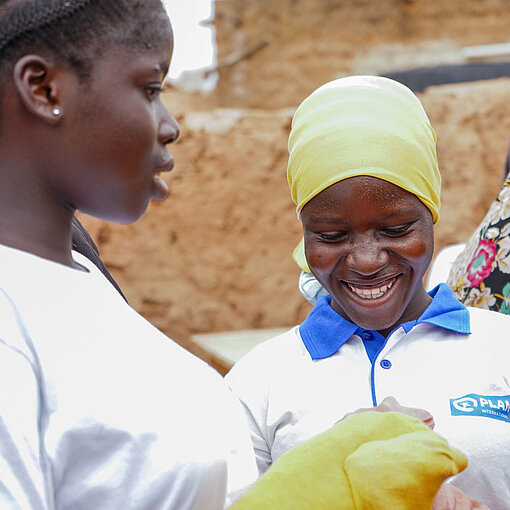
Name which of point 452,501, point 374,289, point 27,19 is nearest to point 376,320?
point 374,289

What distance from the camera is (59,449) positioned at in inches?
29.2

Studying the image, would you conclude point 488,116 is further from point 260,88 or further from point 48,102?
point 260,88

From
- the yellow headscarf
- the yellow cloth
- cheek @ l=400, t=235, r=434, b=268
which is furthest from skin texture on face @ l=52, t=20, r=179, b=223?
cheek @ l=400, t=235, r=434, b=268

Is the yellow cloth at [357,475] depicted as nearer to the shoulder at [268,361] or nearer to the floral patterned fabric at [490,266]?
the shoulder at [268,361]

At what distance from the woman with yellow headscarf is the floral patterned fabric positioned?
33cm

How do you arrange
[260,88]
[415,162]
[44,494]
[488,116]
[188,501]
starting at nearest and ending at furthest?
[44,494] < [188,501] < [415,162] < [488,116] < [260,88]

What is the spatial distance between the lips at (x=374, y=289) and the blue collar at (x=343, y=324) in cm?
10

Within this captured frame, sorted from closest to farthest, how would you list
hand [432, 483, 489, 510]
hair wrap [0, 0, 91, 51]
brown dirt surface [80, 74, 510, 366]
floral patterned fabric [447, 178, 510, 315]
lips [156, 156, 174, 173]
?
hair wrap [0, 0, 91, 51] → lips [156, 156, 174, 173] → hand [432, 483, 489, 510] → floral patterned fabric [447, 178, 510, 315] → brown dirt surface [80, 74, 510, 366]

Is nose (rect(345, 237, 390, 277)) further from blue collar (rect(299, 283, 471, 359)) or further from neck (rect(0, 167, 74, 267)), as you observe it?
neck (rect(0, 167, 74, 267))

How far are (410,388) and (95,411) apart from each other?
32.3 inches

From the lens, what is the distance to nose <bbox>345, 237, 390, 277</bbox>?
1.39m

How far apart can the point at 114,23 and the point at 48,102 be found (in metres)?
0.13

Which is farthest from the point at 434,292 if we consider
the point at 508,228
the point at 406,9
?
the point at 406,9

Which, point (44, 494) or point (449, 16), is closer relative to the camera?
point (44, 494)
